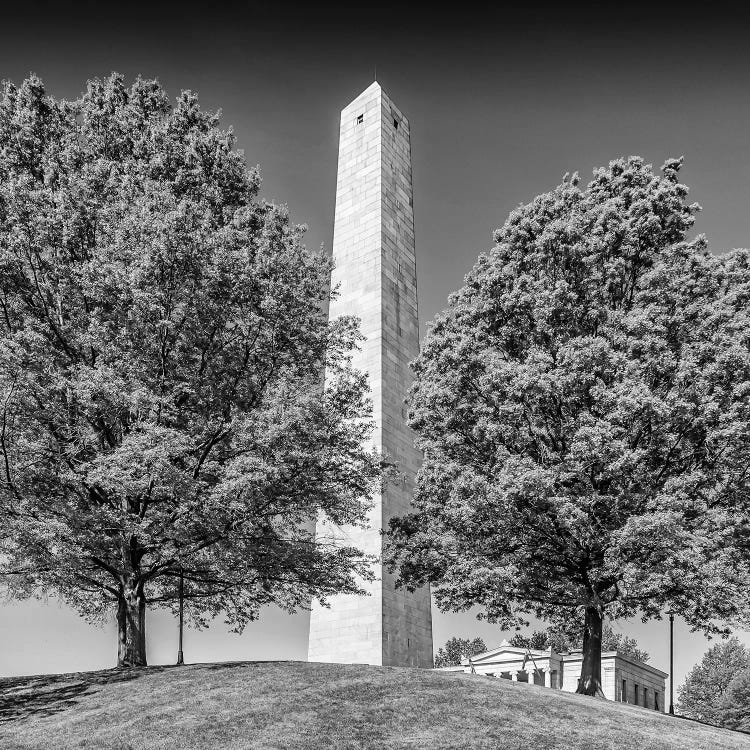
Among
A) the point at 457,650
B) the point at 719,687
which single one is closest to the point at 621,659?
the point at 719,687

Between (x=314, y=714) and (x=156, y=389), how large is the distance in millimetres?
8657

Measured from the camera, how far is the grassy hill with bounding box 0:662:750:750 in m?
12.5

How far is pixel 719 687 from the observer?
85688 mm

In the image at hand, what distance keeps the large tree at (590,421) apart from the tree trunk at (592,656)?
58 millimetres

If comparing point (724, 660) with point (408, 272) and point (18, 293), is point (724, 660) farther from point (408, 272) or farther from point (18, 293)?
point (18, 293)

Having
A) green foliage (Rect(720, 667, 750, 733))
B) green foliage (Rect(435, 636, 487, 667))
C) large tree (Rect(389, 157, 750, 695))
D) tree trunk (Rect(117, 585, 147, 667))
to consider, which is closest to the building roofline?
green foliage (Rect(720, 667, 750, 733))

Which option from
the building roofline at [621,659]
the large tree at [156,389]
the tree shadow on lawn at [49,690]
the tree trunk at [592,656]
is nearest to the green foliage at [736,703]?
the building roofline at [621,659]

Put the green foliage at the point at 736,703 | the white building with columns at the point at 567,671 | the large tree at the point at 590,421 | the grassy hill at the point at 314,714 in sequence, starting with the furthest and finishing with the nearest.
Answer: the green foliage at the point at 736,703, the white building with columns at the point at 567,671, the large tree at the point at 590,421, the grassy hill at the point at 314,714

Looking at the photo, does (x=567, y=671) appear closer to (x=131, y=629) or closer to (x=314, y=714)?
(x=131, y=629)

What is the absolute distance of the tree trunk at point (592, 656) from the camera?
18.8 m

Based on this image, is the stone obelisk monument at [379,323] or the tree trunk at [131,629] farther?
the stone obelisk monument at [379,323]

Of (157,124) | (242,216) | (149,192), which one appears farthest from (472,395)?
(157,124)

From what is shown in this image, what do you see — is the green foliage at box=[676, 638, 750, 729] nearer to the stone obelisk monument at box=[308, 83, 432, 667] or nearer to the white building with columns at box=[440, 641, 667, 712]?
the white building with columns at box=[440, 641, 667, 712]

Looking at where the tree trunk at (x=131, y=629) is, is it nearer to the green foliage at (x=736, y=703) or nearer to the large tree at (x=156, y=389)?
the large tree at (x=156, y=389)
